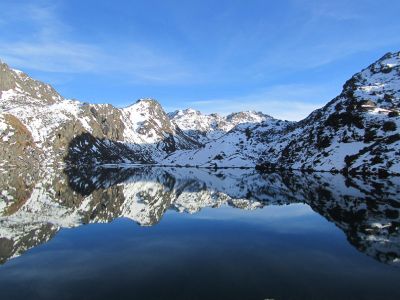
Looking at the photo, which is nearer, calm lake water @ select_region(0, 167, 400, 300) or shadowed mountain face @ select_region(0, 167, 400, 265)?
calm lake water @ select_region(0, 167, 400, 300)

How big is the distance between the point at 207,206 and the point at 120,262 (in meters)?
45.4

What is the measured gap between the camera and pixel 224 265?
3234 centimetres

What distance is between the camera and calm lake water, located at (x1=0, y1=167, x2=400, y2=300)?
26312 mm

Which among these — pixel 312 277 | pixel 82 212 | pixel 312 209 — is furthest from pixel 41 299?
pixel 312 209

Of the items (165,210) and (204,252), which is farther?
(165,210)

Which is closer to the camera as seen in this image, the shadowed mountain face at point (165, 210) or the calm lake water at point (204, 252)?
the calm lake water at point (204, 252)

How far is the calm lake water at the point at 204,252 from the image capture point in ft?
86.3

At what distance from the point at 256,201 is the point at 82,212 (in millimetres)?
37395

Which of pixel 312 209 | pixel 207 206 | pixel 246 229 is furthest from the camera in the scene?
pixel 207 206

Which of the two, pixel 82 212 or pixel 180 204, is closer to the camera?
pixel 82 212

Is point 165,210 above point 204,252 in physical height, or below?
below

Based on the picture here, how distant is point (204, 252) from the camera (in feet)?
124

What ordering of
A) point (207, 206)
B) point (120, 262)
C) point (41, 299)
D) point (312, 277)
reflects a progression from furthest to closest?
point (207, 206)
point (120, 262)
point (312, 277)
point (41, 299)

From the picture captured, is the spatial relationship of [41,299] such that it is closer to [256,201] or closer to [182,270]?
[182,270]
